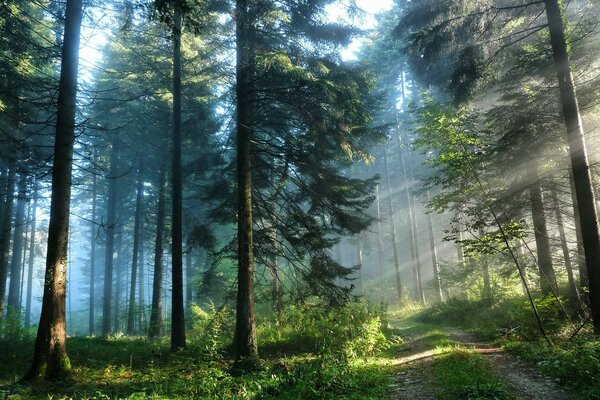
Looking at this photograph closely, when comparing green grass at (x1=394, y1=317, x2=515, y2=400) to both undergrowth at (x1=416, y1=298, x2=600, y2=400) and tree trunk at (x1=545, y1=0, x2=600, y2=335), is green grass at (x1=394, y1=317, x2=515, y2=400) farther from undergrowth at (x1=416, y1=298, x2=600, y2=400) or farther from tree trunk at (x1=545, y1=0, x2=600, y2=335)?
tree trunk at (x1=545, y1=0, x2=600, y2=335)

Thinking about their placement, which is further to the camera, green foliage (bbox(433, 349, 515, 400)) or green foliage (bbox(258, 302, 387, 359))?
green foliage (bbox(258, 302, 387, 359))

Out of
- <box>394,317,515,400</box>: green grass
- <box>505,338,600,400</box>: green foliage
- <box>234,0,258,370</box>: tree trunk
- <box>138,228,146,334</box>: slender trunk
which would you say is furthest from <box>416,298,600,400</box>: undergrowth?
<box>138,228,146,334</box>: slender trunk

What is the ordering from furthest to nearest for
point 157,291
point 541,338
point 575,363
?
point 157,291 → point 541,338 → point 575,363

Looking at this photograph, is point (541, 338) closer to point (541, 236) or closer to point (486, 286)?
point (541, 236)

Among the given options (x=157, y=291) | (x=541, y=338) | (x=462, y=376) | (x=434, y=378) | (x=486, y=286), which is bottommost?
(x=434, y=378)

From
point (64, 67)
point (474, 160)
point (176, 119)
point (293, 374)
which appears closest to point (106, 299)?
point (176, 119)

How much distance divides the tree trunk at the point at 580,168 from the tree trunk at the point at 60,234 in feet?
38.0

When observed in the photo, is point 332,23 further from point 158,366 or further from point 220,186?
point 158,366

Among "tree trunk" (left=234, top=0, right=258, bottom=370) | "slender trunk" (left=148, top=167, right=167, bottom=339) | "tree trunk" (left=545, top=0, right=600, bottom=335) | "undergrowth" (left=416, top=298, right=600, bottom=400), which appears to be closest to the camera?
"undergrowth" (left=416, top=298, right=600, bottom=400)

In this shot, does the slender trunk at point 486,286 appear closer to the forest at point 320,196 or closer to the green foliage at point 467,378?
the forest at point 320,196

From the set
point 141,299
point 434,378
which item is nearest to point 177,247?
point 434,378

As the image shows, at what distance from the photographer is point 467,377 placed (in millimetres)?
6812

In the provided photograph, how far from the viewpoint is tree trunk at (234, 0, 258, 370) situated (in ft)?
29.9

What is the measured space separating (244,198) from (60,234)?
429 centimetres
